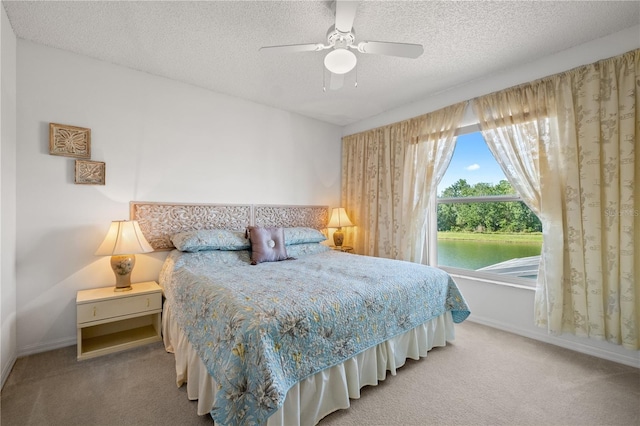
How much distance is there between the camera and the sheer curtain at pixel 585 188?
207 centimetres

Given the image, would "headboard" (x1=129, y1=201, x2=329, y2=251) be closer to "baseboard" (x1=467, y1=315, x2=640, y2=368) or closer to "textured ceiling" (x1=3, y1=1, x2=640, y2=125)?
Answer: "textured ceiling" (x1=3, y1=1, x2=640, y2=125)

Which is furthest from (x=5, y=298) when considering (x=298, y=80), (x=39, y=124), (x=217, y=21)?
(x=298, y=80)

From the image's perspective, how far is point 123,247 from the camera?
2.31 m

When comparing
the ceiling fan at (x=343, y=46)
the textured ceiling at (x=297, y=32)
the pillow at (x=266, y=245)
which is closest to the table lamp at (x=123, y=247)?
the pillow at (x=266, y=245)

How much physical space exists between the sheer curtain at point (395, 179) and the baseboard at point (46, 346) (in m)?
3.34

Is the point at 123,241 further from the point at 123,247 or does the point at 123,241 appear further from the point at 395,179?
the point at 395,179

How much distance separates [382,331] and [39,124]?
3.26 m

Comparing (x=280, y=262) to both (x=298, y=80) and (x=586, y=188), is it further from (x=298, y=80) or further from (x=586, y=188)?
(x=586, y=188)

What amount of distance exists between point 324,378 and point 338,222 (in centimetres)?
258

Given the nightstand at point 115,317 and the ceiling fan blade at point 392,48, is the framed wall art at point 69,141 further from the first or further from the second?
the ceiling fan blade at point 392,48

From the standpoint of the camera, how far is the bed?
4.21 feet

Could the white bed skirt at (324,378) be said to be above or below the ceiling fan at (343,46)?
below

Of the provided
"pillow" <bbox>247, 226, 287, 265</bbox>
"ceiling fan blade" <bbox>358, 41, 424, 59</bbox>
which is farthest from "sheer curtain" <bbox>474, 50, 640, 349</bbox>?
"pillow" <bbox>247, 226, 287, 265</bbox>

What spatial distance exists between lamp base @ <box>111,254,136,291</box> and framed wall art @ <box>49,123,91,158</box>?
993 millimetres
